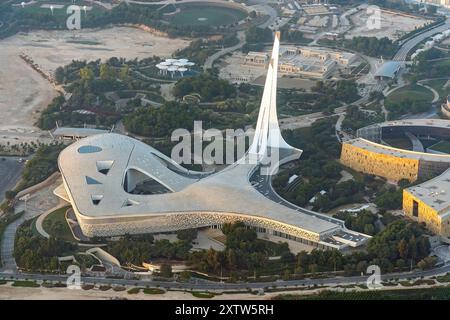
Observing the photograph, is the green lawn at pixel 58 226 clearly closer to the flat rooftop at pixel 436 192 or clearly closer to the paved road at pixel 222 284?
the paved road at pixel 222 284

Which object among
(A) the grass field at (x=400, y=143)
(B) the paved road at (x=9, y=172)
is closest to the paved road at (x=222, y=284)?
(B) the paved road at (x=9, y=172)

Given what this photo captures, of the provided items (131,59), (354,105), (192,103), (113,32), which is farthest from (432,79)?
(113,32)

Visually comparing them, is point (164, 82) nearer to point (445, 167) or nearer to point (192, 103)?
point (192, 103)

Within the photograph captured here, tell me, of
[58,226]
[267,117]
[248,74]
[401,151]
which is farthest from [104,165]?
[248,74]

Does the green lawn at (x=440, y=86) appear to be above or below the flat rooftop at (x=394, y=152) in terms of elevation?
above

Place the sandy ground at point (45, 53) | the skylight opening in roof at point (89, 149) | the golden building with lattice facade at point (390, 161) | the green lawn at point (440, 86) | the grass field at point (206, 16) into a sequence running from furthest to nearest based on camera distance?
the grass field at point (206, 16) < the green lawn at point (440, 86) < the sandy ground at point (45, 53) < the golden building with lattice facade at point (390, 161) < the skylight opening in roof at point (89, 149)
